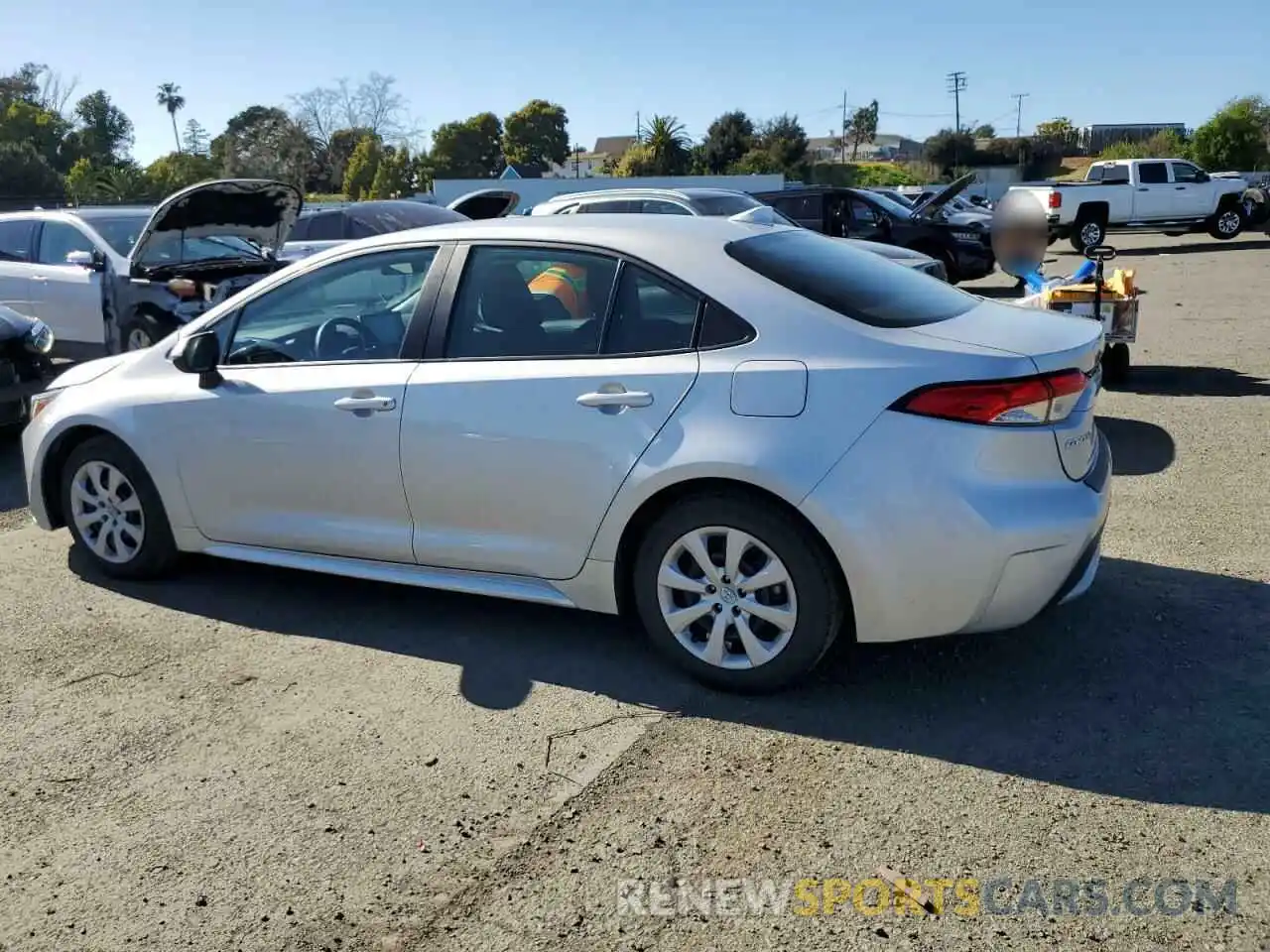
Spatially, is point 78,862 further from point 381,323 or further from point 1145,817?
point 1145,817

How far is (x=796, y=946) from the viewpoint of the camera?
2.73m

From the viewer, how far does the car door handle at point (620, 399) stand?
3.96 m

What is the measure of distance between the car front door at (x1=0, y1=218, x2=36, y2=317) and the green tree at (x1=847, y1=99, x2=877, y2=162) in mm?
109296

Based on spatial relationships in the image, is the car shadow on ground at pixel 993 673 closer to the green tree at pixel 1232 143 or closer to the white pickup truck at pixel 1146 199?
the white pickup truck at pixel 1146 199

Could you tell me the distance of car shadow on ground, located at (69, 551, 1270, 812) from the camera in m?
3.52

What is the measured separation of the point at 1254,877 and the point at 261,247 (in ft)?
31.6

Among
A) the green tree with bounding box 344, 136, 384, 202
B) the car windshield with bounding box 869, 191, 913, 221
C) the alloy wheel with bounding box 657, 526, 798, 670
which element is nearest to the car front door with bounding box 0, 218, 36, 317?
the alloy wheel with bounding box 657, 526, 798, 670

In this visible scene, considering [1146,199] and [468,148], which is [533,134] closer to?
[468,148]

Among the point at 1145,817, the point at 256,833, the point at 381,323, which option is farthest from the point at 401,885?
the point at 381,323

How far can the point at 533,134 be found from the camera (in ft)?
276

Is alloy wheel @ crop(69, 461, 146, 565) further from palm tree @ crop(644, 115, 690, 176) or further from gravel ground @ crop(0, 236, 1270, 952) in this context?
palm tree @ crop(644, 115, 690, 176)

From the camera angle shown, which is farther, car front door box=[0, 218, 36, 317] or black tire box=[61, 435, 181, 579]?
car front door box=[0, 218, 36, 317]

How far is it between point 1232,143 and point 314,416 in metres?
49.1

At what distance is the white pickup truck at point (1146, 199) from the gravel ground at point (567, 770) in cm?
2450
